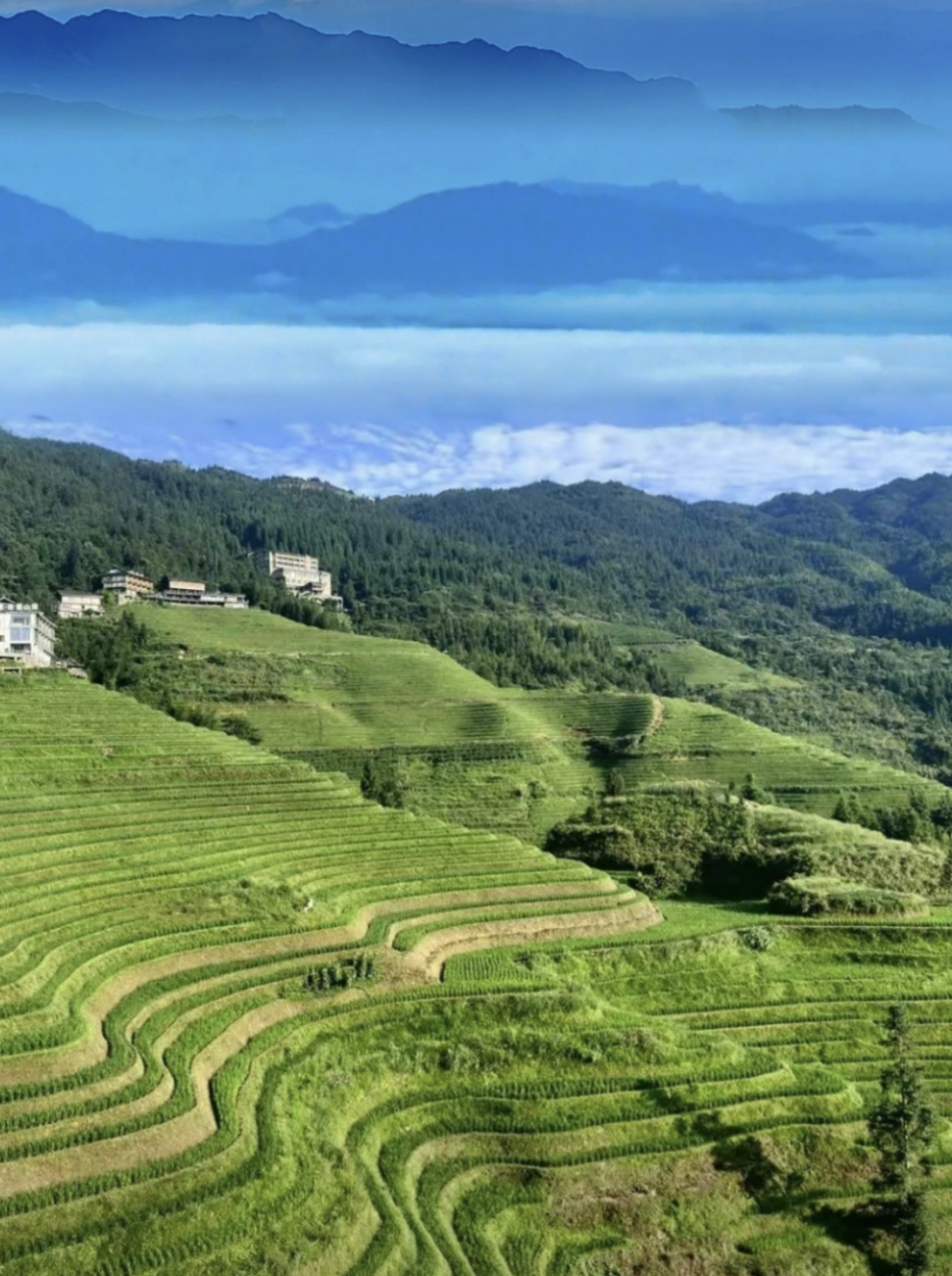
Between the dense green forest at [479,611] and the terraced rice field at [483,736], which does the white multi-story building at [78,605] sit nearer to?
the dense green forest at [479,611]

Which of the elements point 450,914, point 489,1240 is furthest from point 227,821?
point 489,1240

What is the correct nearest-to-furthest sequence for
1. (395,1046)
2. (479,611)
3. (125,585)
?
1. (395,1046)
2. (125,585)
3. (479,611)

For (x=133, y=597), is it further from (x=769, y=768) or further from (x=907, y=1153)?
(x=907, y=1153)

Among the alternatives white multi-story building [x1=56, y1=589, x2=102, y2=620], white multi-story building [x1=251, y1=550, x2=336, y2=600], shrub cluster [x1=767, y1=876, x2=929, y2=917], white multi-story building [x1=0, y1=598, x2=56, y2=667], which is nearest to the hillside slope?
white multi-story building [x1=0, y1=598, x2=56, y2=667]

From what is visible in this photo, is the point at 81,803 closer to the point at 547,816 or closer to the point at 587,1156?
the point at 587,1156

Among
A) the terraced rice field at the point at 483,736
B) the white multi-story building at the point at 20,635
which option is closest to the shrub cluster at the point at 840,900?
the terraced rice field at the point at 483,736

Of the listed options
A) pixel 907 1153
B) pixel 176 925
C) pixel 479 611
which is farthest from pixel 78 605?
pixel 907 1153
